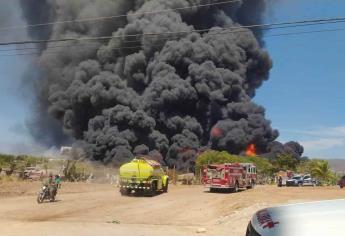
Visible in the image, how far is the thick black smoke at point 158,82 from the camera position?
71.9 metres

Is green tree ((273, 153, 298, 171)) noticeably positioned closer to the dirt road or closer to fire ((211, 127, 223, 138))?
fire ((211, 127, 223, 138))

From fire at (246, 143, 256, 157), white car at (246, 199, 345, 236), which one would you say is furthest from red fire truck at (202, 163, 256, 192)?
fire at (246, 143, 256, 157)

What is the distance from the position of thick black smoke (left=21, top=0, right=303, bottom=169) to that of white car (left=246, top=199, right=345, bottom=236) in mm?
63577

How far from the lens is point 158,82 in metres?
71.6

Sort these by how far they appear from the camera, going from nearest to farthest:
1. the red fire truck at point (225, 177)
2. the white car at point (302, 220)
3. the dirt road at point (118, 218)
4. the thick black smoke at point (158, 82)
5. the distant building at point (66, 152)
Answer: the white car at point (302, 220), the dirt road at point (118, 218), the red fire truck at point (225, 177), the thick black smoke at point (158, 82), the distant building at point (66, 152)

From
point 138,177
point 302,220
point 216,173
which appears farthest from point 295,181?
point 302,220

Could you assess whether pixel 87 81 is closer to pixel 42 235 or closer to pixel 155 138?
pixel 155 138

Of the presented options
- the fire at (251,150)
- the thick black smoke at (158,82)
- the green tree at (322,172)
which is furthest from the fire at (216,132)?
the green tree at (322,172)

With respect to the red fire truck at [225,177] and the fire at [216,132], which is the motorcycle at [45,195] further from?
the fire at [216,132]

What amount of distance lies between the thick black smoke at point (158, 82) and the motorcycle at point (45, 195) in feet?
136

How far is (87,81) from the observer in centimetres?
7794

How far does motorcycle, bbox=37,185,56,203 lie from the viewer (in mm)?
25031

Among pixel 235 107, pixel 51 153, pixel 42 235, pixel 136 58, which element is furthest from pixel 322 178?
pixel 42 235

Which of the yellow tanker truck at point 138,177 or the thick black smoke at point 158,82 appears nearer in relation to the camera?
the yellow tanker truck at point 138,177
